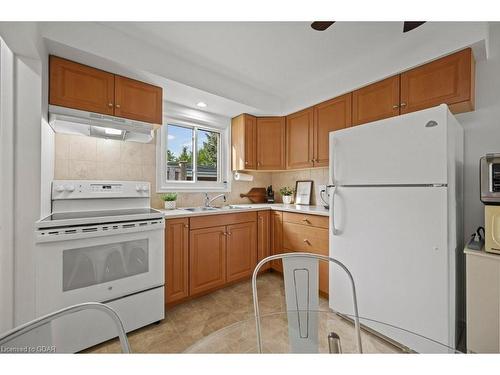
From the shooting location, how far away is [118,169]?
7.50 feet

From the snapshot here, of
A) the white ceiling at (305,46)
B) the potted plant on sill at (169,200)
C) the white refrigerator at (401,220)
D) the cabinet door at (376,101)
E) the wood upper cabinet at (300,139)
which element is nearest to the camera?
the white refrigerator at (401,220)

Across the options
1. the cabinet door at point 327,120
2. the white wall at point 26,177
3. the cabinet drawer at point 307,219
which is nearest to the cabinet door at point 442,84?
the cabinet door at point 327,120

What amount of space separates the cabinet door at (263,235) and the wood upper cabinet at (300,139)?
0.81 m

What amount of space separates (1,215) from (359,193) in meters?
2.44

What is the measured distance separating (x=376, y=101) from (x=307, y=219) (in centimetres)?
134

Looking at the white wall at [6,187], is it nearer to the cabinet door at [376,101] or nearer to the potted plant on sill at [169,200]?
the potted plant on sill at [169,200]

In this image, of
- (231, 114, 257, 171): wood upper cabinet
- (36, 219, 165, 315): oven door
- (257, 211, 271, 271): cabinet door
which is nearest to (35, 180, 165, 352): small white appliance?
(36, 219, 165, 315): oven door

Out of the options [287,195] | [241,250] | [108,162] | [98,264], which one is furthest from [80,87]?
[287,195]

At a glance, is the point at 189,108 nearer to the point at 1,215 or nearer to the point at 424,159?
the point at 1,215

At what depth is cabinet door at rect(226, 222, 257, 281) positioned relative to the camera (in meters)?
2.47

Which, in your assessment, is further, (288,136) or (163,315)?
(288,136)

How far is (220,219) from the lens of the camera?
2.38m

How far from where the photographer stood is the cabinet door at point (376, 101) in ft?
6.54
